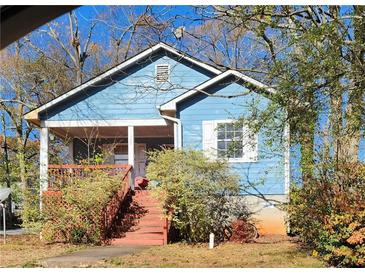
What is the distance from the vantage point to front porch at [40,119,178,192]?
13.7m

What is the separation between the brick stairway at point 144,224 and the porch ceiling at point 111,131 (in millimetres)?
2131

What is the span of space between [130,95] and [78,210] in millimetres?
3932

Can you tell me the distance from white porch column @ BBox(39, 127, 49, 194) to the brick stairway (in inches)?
79.9

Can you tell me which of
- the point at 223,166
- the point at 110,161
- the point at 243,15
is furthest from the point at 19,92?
the point at 243,15

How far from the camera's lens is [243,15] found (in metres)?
8.48

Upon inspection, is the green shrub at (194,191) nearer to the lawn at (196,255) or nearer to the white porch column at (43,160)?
the lawn at (196,255)

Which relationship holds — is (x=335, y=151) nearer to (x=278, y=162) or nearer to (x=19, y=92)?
(x=278, y=162)

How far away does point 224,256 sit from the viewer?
9289mm

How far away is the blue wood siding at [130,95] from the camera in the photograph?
A: 14.1 meters

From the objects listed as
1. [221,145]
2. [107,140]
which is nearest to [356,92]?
[221,145]

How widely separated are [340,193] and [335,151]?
3.57ft

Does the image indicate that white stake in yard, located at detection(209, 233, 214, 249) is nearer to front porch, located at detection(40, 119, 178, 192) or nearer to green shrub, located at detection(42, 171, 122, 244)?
green shrub, located at detection(42, 171, 122, 244)

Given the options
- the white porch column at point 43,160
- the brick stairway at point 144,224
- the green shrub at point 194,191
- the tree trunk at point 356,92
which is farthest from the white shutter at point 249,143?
the white porch column at point 43,160

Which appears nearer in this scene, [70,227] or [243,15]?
[243,15]
